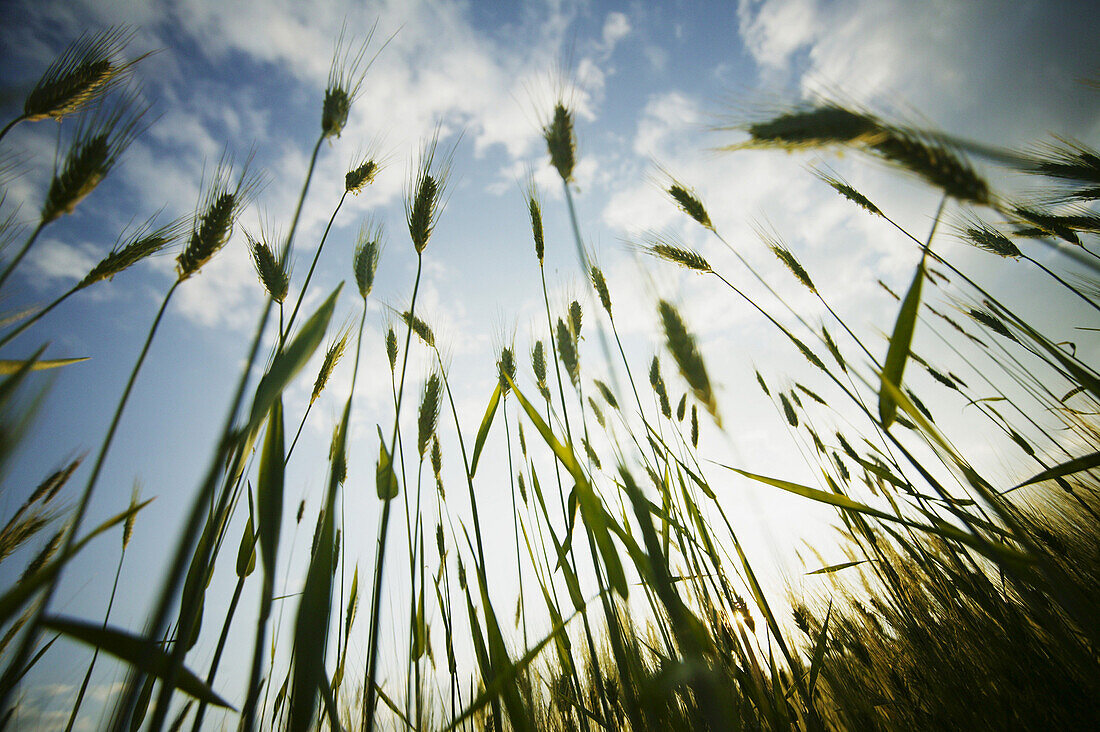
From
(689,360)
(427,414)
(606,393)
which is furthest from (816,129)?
(427,414)

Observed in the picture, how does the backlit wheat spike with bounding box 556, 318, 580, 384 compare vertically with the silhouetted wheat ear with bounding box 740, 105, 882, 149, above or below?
above

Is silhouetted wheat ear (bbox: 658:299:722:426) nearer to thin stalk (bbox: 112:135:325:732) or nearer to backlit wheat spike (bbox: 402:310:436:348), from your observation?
thin stalk (bbox: 112:135:325:732)

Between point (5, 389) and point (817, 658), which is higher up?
point (5, 389)

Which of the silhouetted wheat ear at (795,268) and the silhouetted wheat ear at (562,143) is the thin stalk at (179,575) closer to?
the silhouetted wheat ear at (562,143)

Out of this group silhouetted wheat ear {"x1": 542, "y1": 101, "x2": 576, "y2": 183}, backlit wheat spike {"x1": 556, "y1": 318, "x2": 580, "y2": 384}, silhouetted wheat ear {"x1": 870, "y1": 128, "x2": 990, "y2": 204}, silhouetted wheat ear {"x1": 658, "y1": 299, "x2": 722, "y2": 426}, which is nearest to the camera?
silhouetted wheat ear {"x1": 870, "y1": 128, "x2": 990, "y2": 204}

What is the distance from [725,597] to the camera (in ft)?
5.33

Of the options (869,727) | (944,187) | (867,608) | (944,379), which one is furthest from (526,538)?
(944,379)

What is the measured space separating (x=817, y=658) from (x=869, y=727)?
21.5 inches

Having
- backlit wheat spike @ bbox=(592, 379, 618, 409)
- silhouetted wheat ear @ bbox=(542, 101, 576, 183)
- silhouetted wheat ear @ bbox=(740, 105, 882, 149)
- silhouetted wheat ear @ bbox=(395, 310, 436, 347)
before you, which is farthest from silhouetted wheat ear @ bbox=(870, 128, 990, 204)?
silhouetted wheat ear @ bbox=(395, 310, 436, 347)

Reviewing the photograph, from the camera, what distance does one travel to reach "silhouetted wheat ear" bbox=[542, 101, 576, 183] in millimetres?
1963

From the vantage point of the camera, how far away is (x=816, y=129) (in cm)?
122

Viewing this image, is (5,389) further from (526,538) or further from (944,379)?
(944,379)

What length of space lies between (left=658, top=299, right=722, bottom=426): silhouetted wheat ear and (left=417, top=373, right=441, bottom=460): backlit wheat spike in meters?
1.19

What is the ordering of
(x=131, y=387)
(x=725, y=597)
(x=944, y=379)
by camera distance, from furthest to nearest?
(x=944, y=379) → (x=725, y=597) → (x=131, y=387)
